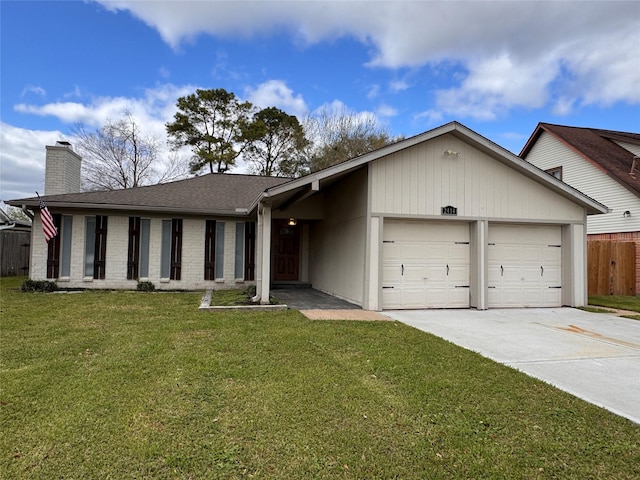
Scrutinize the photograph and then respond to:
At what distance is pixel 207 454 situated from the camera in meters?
2.42

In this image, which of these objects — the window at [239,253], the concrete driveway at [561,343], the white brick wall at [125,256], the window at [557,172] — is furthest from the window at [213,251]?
the window at [557,172]

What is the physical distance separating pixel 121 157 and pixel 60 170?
40.5ft

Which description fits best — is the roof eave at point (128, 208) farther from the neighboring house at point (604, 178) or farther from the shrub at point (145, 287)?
the neighboring house at point (604, 178)

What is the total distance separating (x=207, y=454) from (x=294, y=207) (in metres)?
9.27

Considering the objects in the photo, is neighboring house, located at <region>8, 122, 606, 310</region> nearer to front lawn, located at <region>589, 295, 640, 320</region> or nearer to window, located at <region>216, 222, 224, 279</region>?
window, located at <region>216, 222, 224, 279</region>

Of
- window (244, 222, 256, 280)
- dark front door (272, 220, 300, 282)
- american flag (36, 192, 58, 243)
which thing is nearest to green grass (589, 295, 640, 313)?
dark front door (272, 220, 300, 282)

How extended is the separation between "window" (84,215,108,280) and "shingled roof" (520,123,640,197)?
1668 cm

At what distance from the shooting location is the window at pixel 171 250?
1118cm

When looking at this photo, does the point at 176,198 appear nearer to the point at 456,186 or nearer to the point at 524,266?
→ the point at 456,186

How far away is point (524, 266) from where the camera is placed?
903 centimetres

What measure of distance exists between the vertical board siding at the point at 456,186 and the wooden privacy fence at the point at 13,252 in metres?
16.2

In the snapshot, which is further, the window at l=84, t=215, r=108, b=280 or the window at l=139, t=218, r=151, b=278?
the window at l=139, t=218, r=151, b=278

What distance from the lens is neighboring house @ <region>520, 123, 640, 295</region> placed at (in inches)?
496

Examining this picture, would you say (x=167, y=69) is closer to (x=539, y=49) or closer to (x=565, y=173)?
(x=539, y=49)
